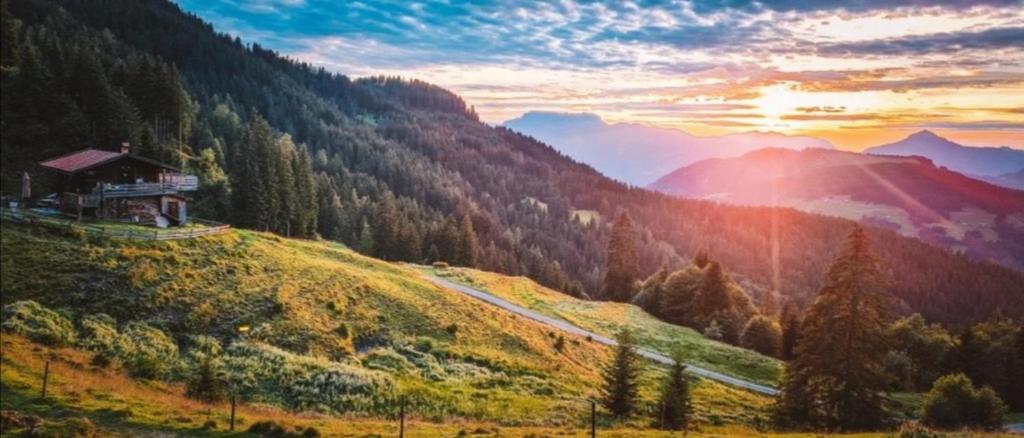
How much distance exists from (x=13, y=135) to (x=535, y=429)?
83342mm

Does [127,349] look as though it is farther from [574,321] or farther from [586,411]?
[574,321]

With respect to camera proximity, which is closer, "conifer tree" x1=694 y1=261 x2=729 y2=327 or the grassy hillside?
the grassy hillside

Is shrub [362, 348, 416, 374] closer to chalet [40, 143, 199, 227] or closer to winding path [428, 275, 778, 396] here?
winding path [428, 275, 778, 396]

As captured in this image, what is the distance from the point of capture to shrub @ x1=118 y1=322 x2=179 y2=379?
31.8 metres

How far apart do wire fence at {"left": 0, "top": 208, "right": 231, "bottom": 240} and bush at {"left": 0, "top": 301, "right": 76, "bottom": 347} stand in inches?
484

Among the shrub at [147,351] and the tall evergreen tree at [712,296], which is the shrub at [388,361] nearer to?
the shrub at [147,351]

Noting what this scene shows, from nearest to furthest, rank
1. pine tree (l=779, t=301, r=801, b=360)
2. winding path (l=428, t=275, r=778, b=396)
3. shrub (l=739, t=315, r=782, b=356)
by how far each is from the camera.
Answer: winding path (l=428, t=275, r=778, b=396)
shrub (l=739, t=315, r=782, b=356)
pine tree (l=779, t=301, r=801, b=360)

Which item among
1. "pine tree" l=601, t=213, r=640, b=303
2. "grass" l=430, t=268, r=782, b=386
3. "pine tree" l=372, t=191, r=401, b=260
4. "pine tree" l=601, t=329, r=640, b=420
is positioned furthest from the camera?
"pine tree" l=372, t=191, r=401, b=260

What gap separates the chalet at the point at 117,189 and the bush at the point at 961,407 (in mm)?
69953

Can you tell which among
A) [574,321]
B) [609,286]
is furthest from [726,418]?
[609,286]

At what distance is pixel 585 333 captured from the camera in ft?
215

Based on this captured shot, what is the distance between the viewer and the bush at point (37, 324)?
3195cm

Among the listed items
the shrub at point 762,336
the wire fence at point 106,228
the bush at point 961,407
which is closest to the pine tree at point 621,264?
the shrub at point 762,336

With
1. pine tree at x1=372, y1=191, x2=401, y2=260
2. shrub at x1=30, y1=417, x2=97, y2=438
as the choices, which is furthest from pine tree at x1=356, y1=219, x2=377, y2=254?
shrub at x1=30, y1=417, x2=97, y2=438
